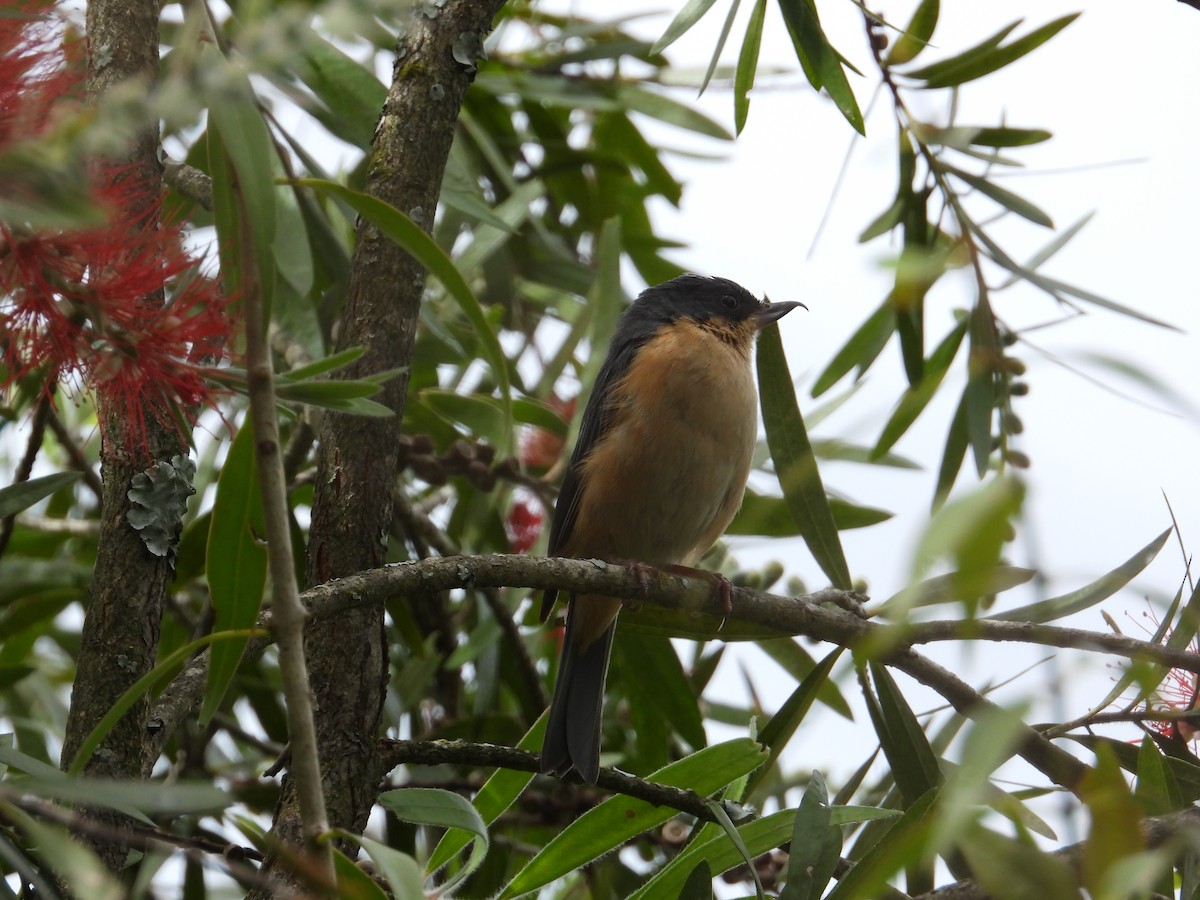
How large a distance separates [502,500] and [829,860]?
7.94 ft

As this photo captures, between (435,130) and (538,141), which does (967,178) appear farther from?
(538,141)

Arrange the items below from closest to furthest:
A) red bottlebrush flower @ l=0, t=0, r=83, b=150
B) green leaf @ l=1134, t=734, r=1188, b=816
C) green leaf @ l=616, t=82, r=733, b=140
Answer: red bottlebrush flower @ l=0, t=0, r=83, b=150 → green leaf @ l=1134, t=734, r=1188, b=816 → green leaf @ l=616, t=82, r=733, b=140

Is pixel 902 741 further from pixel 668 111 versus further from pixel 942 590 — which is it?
pixel 668 111

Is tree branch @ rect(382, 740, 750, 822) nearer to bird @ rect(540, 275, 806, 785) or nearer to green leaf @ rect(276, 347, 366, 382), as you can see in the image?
green leaf @ rect(276, 347, 366, 382)

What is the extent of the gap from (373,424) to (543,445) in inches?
88.0

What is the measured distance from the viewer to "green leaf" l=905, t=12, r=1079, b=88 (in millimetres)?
3213

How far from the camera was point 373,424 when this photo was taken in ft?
9.24

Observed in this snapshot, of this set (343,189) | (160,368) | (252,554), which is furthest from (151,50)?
(252,554)

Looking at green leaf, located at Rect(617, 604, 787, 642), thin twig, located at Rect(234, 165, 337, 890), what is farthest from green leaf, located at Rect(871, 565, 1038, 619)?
thin twig, located at Rect(234, 165, 337, 890)

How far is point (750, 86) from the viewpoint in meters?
3.05

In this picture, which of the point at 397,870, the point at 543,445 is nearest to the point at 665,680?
the point at 543,445

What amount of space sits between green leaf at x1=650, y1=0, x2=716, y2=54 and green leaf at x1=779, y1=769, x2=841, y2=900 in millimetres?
1740

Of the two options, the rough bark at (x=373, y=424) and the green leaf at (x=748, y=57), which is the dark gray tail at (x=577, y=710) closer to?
the rough bark at (x=373, y=424)

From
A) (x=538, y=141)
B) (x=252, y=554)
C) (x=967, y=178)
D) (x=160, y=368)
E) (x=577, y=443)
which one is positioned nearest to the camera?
(x=252, y=554)
